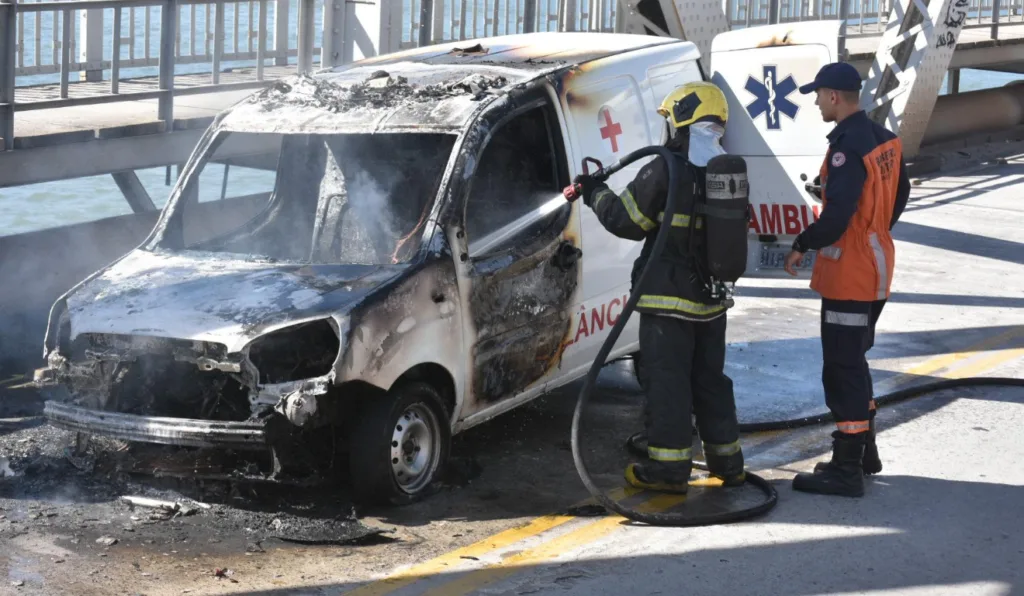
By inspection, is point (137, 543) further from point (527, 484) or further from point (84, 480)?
point (527, 484)

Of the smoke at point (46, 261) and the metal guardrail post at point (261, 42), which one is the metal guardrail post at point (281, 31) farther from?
the smoke at point (46, 261)

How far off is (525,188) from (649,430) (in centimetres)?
143

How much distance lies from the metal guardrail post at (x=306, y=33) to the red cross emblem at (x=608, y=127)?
4861 mm

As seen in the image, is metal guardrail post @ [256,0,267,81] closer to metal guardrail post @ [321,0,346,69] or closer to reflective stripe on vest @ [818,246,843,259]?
metal guardrail post @ [321,0,346,69]

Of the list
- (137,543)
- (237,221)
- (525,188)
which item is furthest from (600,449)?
(237,221)

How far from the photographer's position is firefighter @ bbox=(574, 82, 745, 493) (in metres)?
5.95

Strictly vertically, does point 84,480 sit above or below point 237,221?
below

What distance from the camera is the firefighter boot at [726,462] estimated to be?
625 cm

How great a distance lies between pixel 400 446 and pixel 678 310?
138cm

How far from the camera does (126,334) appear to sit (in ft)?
18.6

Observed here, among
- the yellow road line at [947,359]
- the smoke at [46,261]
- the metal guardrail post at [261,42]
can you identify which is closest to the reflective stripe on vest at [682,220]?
the yellow road line at [947,359]

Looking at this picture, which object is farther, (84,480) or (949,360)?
(949,360)

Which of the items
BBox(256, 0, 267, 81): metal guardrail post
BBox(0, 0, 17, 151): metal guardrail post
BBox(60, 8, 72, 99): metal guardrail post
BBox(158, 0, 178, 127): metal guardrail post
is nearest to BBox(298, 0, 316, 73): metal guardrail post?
BBox(256, 0, 267, 81): metal guardrail post

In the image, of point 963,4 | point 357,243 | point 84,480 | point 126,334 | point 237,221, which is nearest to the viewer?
point 126,334
